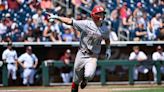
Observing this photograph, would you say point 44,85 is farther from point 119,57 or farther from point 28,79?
point 119,57

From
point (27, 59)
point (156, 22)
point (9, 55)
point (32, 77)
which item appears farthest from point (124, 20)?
point (9, 55)

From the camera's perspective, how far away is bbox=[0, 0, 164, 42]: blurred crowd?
1788 cm

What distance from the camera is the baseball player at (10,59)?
17.4m

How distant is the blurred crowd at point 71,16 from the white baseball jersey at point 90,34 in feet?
26.6

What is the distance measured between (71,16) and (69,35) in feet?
3.98

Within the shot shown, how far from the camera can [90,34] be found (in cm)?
962

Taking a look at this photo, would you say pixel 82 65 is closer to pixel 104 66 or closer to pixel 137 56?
pixel 104 66

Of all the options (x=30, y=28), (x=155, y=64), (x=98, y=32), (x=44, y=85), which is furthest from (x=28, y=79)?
(x=98, y=32)

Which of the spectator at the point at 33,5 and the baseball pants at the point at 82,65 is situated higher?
the spectator at the point at 33,5

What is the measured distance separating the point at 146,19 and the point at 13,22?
5.28m

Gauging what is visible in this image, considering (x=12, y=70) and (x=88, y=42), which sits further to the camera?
(x=12, y=70)

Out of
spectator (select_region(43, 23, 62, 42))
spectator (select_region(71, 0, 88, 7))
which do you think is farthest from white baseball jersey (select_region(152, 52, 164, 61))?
spectator (select_region(43, 23, 62, 42))

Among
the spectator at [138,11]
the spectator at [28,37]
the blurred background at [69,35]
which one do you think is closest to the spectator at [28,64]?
the blurred background at [69,35]

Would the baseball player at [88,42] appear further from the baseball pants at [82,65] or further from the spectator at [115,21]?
the spectator at [115,21]
